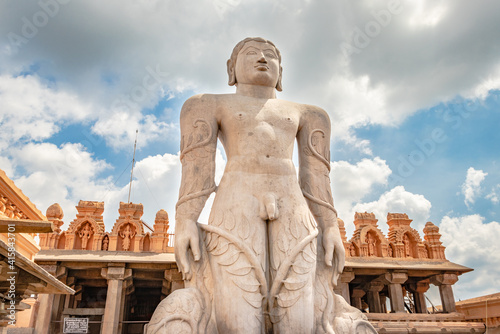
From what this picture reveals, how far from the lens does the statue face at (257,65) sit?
3.83 meters

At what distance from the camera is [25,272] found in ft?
20.7

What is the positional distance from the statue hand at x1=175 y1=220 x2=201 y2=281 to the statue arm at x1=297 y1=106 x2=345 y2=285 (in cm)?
109

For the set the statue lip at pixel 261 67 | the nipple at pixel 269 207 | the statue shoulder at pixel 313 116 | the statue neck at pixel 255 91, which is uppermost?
the statue lip at pixel 261 67

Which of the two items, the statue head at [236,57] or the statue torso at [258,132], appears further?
the statue head at [236,57]

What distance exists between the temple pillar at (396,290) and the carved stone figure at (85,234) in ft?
37.1

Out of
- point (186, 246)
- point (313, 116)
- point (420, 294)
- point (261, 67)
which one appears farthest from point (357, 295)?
point (186, 246)

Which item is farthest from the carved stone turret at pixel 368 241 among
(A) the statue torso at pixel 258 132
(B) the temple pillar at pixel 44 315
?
(A) the statue torso at pixel 258 132

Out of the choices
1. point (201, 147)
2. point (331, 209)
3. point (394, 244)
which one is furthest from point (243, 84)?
point (394, 244)

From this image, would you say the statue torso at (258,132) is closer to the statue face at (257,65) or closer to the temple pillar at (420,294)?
the statue face at (257,65)

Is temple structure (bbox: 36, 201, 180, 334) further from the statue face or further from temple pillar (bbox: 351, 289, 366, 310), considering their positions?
the statue face

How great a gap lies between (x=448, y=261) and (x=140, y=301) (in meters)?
13.5

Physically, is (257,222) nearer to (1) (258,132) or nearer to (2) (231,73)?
(1) (258,132)

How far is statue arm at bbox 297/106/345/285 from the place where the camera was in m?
3.35

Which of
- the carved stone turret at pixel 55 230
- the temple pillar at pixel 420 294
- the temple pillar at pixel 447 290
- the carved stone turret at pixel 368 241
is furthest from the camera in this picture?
the temple pillar at pixel 420 294
